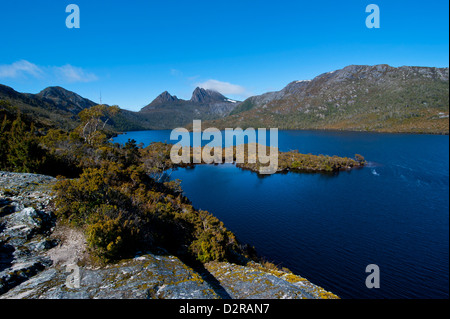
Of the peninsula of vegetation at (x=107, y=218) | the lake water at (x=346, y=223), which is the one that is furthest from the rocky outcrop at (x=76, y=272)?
the lake water at (x=346, y=223)

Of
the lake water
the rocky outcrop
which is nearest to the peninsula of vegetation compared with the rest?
the rocky outcrop

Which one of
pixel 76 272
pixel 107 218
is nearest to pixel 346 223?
pixel 107 218

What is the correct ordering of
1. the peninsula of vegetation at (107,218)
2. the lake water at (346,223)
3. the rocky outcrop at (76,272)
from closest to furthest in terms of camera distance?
the rocky outcrop at (76,272)
the peninsula of vegetation at (107,218)
the lake water at (346,223)

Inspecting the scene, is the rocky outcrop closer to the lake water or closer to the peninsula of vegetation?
the peninsula of vegetation

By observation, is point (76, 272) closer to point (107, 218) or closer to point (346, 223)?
point (107, 218)

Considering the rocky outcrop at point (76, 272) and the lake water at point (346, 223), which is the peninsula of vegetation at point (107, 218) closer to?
the rocky outcrop at point (76, 272)

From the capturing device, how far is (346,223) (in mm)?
33281

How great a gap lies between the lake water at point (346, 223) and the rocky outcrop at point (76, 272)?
1755 centimetres

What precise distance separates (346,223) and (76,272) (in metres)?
36.9

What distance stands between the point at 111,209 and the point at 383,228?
125ft

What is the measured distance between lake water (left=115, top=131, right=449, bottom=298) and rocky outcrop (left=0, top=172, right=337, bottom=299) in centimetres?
1755

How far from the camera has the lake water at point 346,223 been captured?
22.3m

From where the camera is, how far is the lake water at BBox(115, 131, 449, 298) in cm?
2228

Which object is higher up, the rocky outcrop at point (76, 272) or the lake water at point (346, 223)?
the rocky outcrop at point (76, 272)
